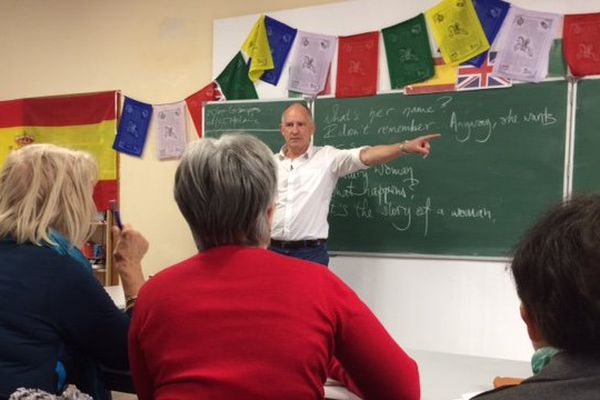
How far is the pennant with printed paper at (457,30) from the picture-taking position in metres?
3.08

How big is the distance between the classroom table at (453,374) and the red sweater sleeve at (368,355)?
278 mm

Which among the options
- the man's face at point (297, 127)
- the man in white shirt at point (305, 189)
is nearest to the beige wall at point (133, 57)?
the man's face at point (297, 127)

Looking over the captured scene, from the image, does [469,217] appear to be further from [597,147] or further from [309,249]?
[309,249]

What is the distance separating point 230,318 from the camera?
1036mm

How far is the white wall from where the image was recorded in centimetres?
308

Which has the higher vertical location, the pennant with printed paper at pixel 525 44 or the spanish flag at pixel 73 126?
the pennant with printed paper at pixel 525 44

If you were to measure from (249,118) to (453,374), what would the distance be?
255 centimetres

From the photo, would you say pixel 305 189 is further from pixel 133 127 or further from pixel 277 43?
pixel 133 127

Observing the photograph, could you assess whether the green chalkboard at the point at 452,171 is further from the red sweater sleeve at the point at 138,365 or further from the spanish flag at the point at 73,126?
the red sweater sleeve at the point at 138,365

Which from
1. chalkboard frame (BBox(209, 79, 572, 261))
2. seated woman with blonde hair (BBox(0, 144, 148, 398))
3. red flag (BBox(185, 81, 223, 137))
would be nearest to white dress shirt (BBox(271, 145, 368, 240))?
chalkboard frame (BBox(209, 79, 572, 261))

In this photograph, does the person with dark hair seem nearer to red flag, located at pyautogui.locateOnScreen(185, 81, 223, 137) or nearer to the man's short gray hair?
the man's short gray hair

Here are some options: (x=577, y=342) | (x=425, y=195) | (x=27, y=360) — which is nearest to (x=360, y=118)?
(x=425, y=195)

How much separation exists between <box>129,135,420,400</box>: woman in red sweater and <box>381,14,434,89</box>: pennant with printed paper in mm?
2348

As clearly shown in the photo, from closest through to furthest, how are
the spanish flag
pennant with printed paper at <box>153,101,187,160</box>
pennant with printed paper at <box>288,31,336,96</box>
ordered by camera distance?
pennant with printed paper at <box>288,31,336,96</box>, pennant with printed paper at <box>153,101,187,160</box>, the spanish flag
